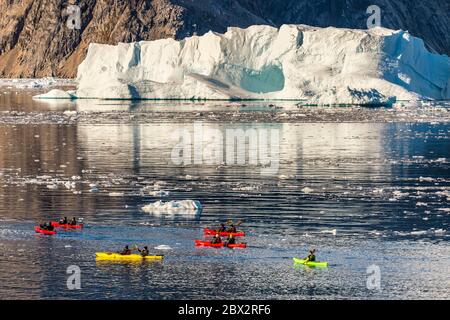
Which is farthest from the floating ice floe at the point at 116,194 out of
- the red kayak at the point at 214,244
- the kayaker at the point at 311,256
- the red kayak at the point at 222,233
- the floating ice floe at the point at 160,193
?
the kayaker at the point at 311,256

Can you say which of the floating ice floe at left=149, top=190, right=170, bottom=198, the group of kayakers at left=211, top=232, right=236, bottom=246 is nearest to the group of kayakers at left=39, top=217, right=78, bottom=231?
the group of kayakers at left=211, top=232, right=236, bottom=246

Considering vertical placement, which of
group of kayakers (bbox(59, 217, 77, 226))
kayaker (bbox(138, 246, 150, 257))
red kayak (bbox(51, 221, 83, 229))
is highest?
group of kayakers (bbox(59, 217, 77, 226))

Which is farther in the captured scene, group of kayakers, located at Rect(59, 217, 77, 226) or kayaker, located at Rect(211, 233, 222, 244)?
group of kayakers, located at Rect(59, 217, 77, 226)

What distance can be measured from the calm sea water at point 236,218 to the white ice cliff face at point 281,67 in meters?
22.3

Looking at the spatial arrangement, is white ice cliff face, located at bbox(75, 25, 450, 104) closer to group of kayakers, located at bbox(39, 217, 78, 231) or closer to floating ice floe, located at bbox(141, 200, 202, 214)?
floating ice floe, located at bbox(141, 200, 202, 214)

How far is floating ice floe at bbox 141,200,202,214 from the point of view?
109 ft

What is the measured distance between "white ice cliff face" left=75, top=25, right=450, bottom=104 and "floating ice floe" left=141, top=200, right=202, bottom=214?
42.7 metres

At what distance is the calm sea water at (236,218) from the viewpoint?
25250mm

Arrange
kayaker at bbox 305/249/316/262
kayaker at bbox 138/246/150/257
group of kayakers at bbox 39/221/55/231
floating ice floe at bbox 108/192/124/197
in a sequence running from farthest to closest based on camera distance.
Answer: floating ice floe at bbox 108/192/124/197 < group of kayakers at bbox 39/221/55/231 < kayaker at bbox 138/246/150/257 < kayaker at bbox 305/249/316/262

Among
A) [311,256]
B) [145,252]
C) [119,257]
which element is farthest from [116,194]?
[311,256]

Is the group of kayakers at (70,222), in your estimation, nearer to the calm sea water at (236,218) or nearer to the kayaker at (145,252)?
the calm sea water at (236,218)
